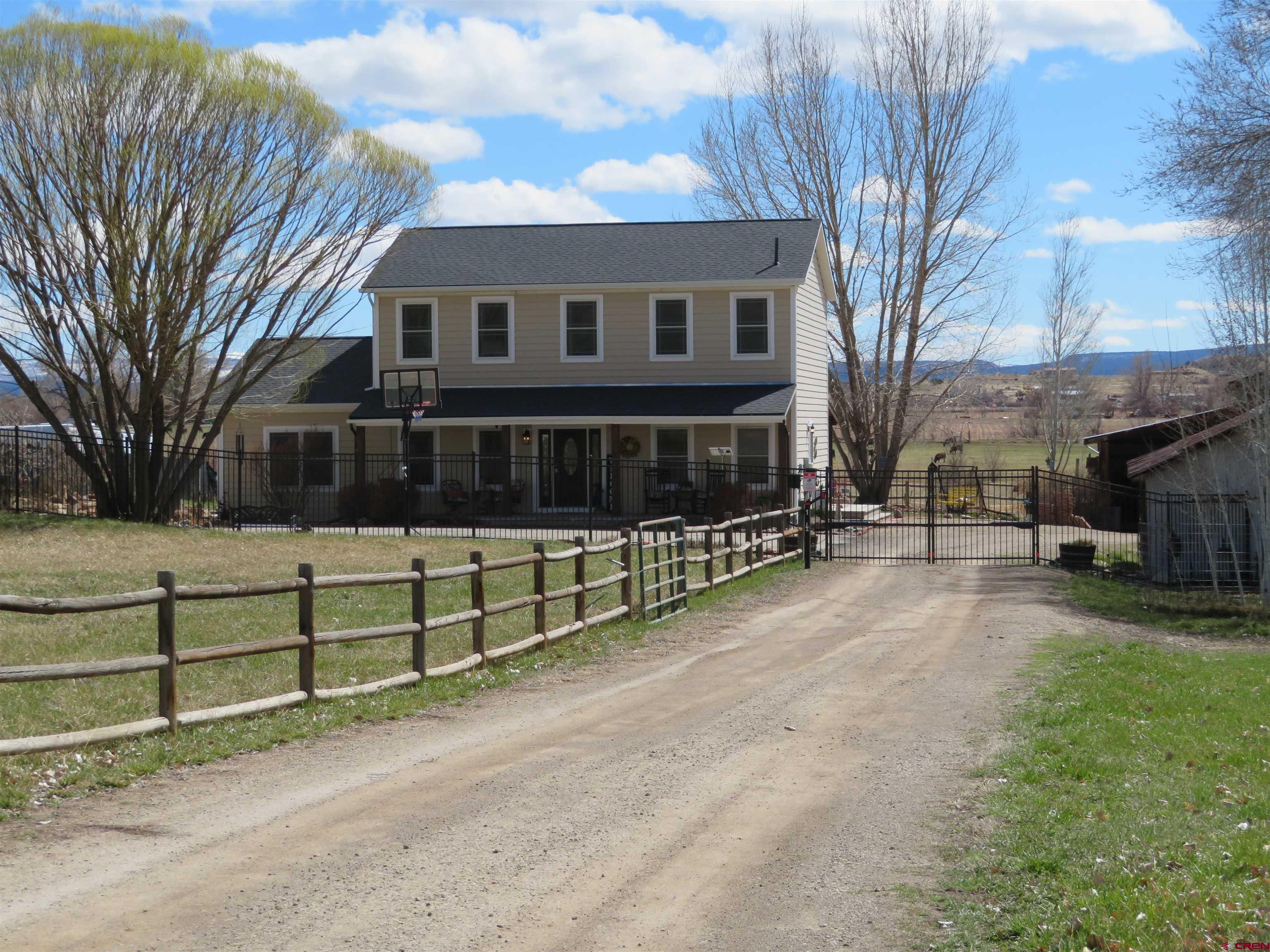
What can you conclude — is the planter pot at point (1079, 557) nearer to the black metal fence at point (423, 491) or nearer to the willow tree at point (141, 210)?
the black metal fence at point (423, 491)

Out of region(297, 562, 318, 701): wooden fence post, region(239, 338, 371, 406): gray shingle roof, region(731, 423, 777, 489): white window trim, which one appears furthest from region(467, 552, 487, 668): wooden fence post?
region(239, 338, 371, 406): gray shingle roof

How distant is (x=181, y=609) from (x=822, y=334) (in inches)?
1019

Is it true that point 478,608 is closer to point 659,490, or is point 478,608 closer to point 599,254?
point 659,490

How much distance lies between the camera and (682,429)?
31812 mm

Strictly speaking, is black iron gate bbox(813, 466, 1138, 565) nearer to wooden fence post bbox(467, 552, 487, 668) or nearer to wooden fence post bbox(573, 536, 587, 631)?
wooden fence post bbox(573, 536, 587, 631)

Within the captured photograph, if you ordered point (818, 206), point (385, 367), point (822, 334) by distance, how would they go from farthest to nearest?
1. point (818, 206)
2. point (822, 334)
3. point (385, 367)

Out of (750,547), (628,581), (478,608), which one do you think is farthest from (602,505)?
(478,608)

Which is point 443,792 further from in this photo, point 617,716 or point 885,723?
point 885,723

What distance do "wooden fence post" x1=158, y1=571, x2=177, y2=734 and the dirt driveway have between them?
2.35 feet

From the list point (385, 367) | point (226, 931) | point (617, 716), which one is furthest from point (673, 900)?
point (385, 367)

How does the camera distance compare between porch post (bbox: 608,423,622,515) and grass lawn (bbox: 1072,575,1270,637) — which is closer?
grass lawn (bbox: 1072,575,1270,637)

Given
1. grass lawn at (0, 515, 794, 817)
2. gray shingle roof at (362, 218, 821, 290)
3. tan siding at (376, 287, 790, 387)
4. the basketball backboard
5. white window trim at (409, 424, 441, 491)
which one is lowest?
grass lawn at (0, 515, 794, 817)

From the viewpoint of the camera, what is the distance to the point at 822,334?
1467 inches

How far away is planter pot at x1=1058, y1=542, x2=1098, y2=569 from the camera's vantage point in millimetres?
25578
